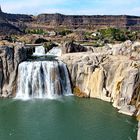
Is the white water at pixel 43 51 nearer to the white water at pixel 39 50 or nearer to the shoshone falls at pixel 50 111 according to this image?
the white water at pixel 39 50

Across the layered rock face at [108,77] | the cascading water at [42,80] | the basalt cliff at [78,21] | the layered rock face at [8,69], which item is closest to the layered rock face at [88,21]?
the basalt cliff at [78,21]

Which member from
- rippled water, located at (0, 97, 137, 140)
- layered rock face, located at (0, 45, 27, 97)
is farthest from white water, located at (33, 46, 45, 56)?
rippled water, located at (0, 97, 137, 140)

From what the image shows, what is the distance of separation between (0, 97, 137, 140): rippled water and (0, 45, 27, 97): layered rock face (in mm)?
2027

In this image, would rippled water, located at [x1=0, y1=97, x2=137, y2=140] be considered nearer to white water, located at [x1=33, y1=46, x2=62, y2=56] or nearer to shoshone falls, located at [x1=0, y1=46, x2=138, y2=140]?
shoshone falls, located at [x1=0, y1=46, x2=138, y2=140]

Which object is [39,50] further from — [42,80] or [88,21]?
[88,21]

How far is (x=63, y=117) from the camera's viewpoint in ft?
138

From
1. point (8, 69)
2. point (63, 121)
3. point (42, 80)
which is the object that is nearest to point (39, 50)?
point (42, 80)

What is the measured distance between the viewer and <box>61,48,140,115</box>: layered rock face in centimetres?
4326

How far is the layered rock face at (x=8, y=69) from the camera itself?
50.1 metres

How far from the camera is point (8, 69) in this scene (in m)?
50.6

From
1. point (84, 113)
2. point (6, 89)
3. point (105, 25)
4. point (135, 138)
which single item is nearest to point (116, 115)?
point (84, 113)

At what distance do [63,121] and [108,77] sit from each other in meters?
10.4

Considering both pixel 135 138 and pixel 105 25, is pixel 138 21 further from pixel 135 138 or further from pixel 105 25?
pixel 135 138

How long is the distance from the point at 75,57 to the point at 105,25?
119003mm
